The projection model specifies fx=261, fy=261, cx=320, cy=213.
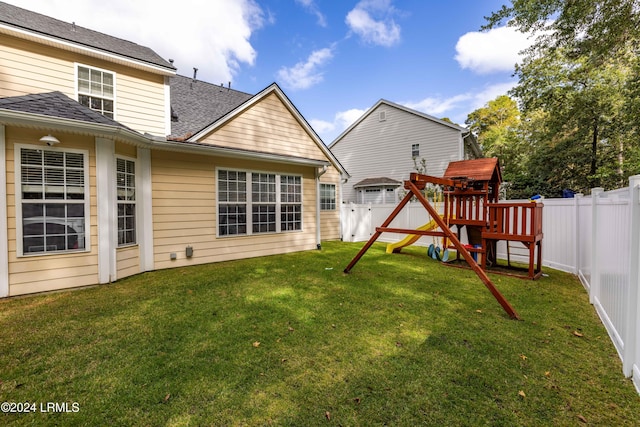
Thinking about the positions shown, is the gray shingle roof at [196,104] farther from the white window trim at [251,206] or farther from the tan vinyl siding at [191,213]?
the white window trim at [251,206]

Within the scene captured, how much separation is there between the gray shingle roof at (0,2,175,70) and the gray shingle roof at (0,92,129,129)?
4.37 feet

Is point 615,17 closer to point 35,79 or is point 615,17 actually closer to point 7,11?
point 35,79

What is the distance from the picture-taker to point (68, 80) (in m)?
5.61

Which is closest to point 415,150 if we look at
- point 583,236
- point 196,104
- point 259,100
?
point 259,100

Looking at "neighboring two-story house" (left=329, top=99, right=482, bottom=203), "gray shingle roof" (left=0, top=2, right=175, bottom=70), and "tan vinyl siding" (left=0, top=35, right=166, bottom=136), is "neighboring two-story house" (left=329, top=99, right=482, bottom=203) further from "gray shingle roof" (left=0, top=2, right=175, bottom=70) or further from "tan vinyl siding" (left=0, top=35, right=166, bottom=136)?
"gray shingle roof" (left=0, top=2, right=175, bottom=70)

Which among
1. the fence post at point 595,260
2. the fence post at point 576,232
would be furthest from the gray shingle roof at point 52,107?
the fence post at point 576,232

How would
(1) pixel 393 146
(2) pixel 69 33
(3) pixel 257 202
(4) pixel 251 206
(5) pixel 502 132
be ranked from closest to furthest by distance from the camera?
(2) pixel 69 33 → (4) pixel 251 206 → (3) pixel 257 202 → (1) pixel 393 146 → (5) pixel 502 132

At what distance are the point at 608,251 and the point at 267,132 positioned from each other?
25.4ft

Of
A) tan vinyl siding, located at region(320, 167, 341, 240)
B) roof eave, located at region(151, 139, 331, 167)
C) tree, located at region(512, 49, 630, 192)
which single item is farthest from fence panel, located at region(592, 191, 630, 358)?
tree, located at region(512, 49, 630, 192)

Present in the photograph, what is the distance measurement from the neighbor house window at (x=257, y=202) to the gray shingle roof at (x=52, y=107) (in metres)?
2.85

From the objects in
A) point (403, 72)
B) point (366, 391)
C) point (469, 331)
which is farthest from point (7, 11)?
point (403, 72)

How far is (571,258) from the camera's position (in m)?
5.84

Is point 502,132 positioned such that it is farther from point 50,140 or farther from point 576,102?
point 50,140

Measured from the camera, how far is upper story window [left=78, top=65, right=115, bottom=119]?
5.78 meters
